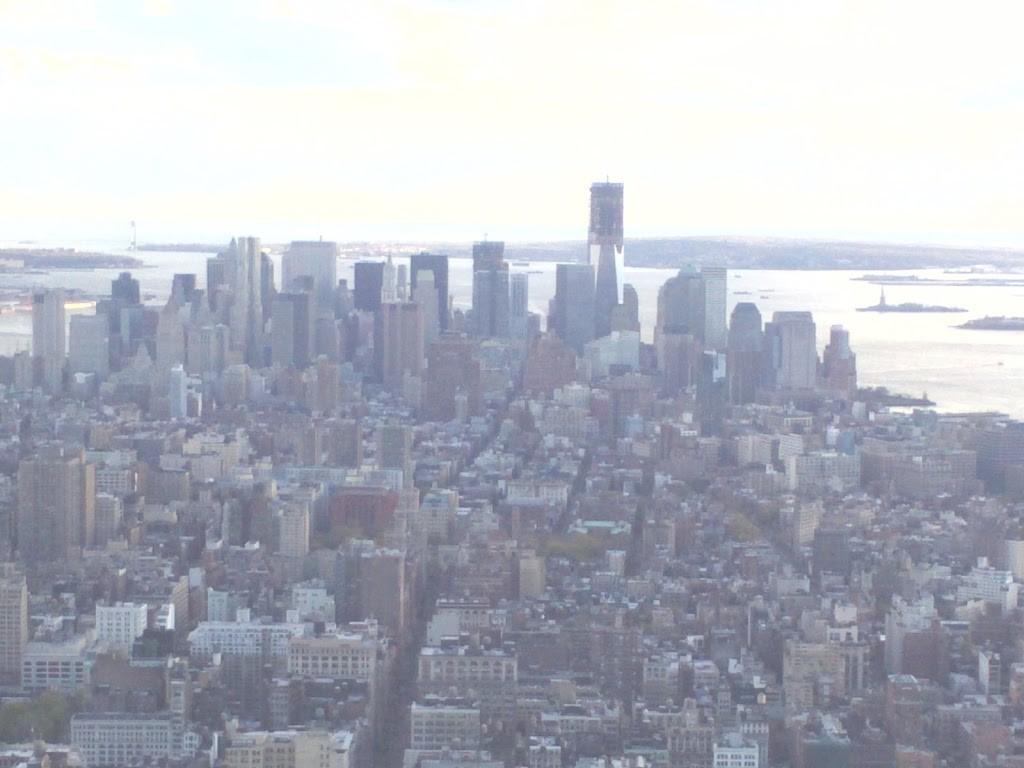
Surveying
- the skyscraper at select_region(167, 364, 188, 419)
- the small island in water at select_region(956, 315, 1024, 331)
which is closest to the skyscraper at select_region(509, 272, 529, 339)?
the skyscraper at select_region(167, 364, 188, 419)

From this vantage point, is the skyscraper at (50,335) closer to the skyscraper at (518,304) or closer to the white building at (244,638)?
the skyscraper at (518,304)

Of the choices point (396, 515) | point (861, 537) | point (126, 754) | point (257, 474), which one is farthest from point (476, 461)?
point (126, 754)

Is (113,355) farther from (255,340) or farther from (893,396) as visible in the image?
(893,396)

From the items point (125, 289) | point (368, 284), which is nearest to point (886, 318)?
point (368, 284)

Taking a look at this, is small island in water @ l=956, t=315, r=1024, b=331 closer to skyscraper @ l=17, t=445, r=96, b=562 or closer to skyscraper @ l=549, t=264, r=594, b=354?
skyscraper @ l=549, t=264, r=594, b=354

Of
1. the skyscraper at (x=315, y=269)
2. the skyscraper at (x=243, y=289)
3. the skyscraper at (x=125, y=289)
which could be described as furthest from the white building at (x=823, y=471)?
the skyscraper at (x=315, y=269)

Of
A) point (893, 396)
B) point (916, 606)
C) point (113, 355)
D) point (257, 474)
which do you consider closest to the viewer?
point (916, 606)
